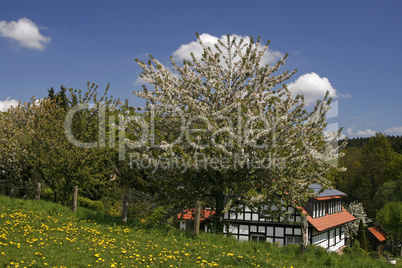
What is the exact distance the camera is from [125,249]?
11.0 m

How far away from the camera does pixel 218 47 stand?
1575cm

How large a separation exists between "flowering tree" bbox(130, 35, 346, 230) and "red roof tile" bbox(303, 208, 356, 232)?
20061 millimetres

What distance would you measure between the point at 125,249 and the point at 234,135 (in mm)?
5505

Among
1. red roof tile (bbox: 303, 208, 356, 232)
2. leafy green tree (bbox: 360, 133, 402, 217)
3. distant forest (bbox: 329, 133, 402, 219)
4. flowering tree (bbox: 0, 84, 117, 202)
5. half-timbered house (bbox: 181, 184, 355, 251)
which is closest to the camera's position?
flowering tree (bbox: 0, 84, 117, 202)

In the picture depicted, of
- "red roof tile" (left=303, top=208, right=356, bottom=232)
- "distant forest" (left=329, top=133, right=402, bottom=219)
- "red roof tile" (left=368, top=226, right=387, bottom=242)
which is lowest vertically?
"red roof tile" (left=368, top=226, right=387, bottom=242)

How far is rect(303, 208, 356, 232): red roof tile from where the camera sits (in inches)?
1325

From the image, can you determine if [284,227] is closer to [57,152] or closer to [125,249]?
[57,152]

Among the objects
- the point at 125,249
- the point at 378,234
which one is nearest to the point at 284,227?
the point at 125,249

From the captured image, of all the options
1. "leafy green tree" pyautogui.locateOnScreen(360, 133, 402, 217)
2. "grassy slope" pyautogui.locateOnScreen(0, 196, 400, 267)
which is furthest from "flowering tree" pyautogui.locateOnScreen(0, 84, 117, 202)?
"leafy green tree" pyautogui.locateOnScreen(360, 133, 402, 217)

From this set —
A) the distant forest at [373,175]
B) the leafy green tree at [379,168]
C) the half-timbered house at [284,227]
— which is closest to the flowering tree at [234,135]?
the half-timbered house at [284,227]

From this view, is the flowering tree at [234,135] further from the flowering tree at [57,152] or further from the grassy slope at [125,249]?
the flowering tree at [57,152]

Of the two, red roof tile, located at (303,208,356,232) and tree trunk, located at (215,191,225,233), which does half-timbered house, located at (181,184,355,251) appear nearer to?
red roof tile, located at (303,208,356,232)

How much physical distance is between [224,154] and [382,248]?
164 ft

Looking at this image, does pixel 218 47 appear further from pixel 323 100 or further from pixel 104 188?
pixel 104 188
